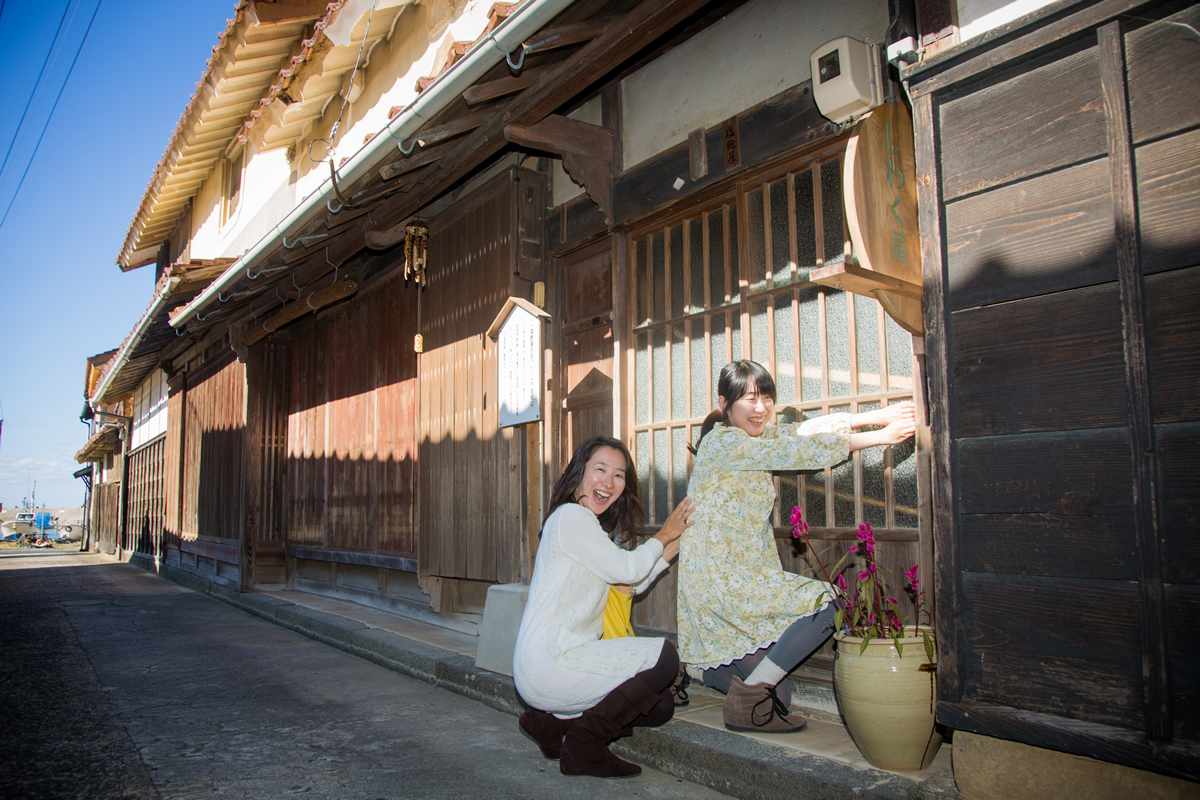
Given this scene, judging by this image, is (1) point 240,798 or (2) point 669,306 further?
(2) point 669,306

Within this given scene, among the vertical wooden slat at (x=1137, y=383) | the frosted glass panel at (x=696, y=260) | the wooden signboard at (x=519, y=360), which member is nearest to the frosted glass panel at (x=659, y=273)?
the frosted glass panel at (x=696, y=260)

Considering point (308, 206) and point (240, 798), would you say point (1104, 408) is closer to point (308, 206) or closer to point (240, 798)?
point (240, 798)

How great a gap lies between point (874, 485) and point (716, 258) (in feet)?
5.81

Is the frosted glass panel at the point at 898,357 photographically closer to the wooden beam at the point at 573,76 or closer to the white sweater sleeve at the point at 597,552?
the white sweater sleeve at the point at 597,552

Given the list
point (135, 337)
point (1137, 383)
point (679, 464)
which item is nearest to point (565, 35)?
point (679, 464)

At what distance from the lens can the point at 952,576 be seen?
2924 mm

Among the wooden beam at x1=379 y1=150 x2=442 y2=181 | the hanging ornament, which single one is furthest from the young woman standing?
the hanging ornament

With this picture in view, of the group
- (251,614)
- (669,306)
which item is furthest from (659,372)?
(251,614)

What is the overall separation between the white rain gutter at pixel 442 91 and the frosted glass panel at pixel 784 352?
1974mm

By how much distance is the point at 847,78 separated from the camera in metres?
3.85

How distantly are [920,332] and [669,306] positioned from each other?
6.34ft

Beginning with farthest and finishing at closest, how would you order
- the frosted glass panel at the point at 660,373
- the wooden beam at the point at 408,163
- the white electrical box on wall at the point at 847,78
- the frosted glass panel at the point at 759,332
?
the wooden beam at the point at 408,163
the frosted glass panel at the point at 660,373
the frosted glass panel at the point at 759,332
the white electrical box on wall at the point at 847,78

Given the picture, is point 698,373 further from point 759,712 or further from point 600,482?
point 759,712

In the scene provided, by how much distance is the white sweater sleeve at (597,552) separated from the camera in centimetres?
360
